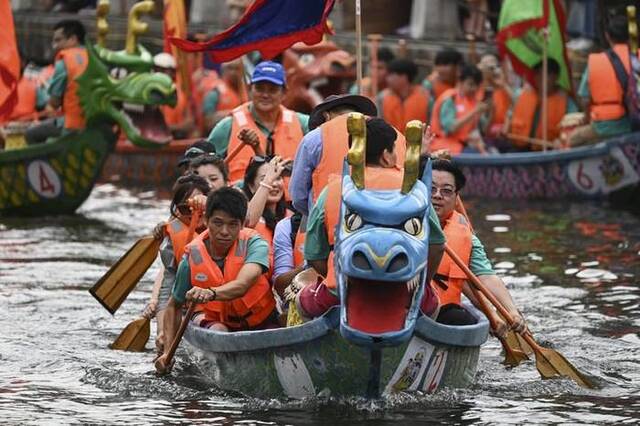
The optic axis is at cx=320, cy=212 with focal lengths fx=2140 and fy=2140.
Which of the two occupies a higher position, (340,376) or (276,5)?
(276,5)

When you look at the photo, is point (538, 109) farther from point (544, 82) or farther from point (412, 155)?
point (412, 155)

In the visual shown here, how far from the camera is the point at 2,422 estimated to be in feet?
33.8

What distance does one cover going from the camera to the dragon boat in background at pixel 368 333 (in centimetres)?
944

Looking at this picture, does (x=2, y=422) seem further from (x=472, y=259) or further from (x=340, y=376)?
(x=472, y=259)

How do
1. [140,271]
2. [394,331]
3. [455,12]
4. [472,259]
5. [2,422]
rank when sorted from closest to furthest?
[394,331]
[2,422]
[472,259]
[140,271]
[455,12]

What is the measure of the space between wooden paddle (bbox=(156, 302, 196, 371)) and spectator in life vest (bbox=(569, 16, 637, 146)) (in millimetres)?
9205

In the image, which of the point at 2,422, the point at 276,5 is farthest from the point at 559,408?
the point at 276,5

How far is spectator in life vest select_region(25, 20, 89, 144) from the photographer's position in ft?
64.0

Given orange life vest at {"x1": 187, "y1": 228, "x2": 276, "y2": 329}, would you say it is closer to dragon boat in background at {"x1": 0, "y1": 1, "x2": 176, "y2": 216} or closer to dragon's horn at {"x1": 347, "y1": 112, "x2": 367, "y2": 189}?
dragon's horn at {"x1": 347, "y1": 112, "x2": 367, "y2": 189}

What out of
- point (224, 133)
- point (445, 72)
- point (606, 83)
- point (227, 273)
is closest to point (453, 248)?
point (227, 273)

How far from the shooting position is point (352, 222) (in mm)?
9586

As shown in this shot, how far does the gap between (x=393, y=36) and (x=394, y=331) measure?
63.9 ft

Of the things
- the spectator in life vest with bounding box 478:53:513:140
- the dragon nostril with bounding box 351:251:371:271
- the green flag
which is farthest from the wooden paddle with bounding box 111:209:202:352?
the spectator in life vest with bounding box 478:53:513:140

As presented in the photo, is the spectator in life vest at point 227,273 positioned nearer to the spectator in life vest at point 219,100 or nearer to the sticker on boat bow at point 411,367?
the sticker on boat bow at point 411,367
